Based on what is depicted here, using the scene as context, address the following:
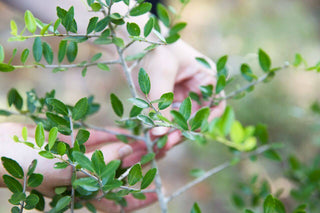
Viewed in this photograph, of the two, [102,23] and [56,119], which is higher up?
[102,23]

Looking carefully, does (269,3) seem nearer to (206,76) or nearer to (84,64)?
(206,76)

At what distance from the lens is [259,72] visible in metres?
2.28

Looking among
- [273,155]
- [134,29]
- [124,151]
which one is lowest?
[273,155]

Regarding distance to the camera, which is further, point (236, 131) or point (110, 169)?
point (110, 169)

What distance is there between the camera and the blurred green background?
207 cm

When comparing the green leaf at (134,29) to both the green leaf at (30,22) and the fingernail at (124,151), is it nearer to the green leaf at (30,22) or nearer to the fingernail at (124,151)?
the green leaf at (30,22)

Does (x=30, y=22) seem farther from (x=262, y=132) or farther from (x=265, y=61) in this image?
(x=262, y=132)

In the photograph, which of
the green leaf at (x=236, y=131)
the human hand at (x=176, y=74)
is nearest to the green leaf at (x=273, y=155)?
the human hand at (x=176, y=74)

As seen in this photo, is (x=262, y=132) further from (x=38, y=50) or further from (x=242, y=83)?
(x=242, y=83)

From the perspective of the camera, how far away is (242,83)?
2.20 m

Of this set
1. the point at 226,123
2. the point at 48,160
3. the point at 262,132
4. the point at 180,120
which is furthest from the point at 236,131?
the point at 262,132

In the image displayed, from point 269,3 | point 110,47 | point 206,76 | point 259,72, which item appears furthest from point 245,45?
point 110,47

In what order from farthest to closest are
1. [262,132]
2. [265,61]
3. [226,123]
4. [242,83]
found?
[242,83] < [262,132] < [265,61] < [226,123]

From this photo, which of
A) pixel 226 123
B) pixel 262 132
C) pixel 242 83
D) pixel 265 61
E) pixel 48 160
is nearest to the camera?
pixel 226 123
